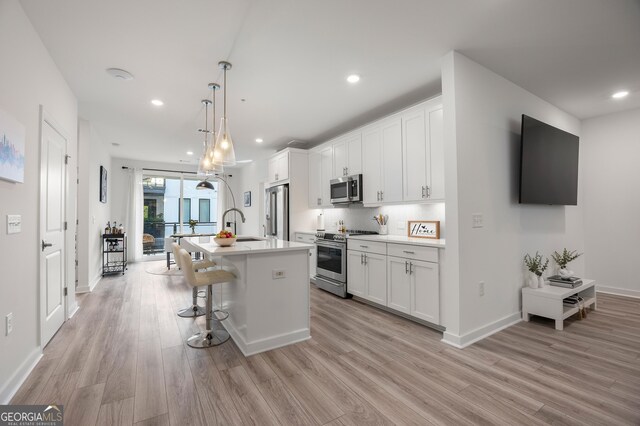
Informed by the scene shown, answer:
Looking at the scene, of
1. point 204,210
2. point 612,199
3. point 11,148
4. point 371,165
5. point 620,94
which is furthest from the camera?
point 204,210

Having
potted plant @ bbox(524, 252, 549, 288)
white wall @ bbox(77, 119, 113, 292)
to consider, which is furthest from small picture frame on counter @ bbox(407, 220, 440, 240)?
white wall @ bbox(77, 119, 113, 292)

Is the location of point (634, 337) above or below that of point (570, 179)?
below

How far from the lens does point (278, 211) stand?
5.77 metres

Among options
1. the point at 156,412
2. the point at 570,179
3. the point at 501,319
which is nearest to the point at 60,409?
the point at 156,412

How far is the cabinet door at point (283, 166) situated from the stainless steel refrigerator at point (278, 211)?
21 cm

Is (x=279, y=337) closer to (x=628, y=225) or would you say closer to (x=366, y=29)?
(x=366, y=29)

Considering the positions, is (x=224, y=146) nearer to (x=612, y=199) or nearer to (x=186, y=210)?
(x=612, y=199)

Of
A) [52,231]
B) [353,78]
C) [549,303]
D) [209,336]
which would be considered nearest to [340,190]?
[353,78]

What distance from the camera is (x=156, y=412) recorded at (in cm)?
177

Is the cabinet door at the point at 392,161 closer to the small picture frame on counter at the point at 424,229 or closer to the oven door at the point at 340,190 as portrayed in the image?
the small picture frame on counter at the point at 424,229

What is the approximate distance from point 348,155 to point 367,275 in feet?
6.30

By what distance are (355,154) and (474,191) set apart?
2032mm

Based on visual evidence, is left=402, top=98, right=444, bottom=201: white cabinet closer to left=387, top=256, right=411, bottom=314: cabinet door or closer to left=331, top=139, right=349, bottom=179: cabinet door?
left=387, top=256, right=411, bottom=314: cabinet door

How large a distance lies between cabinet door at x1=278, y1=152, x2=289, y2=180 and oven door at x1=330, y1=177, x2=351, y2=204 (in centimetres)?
109
